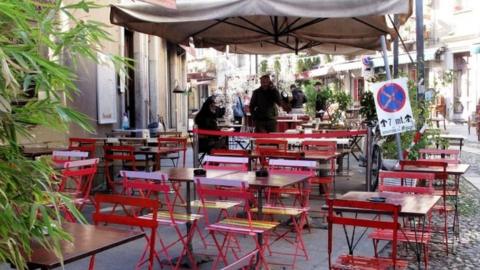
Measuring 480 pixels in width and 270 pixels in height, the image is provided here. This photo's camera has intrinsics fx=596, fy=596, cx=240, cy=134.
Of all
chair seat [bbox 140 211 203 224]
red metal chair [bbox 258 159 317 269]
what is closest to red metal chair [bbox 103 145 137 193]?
red metal chair [bbox 258 159 317 269]

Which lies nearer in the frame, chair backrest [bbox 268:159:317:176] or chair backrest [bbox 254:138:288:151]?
chair backrest [bbox 268:159:317:176]

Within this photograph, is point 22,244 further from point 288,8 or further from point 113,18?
point 113,18

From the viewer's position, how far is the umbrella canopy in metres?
6.91

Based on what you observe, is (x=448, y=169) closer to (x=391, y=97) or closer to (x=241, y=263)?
(x=391, y=97)

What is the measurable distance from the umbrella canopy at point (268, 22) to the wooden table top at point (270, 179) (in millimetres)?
2020

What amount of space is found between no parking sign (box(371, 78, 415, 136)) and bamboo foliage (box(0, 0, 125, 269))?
6.45 m

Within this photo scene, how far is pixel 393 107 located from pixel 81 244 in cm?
642

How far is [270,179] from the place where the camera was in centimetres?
556

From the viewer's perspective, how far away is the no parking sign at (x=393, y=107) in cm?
859

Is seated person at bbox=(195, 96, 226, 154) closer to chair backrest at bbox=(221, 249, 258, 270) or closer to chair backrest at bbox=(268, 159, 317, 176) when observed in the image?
chair backrest at bbox=(268, 159, 317, 176)

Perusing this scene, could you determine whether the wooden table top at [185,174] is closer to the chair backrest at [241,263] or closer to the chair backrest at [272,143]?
the chair backrest at [241,263]

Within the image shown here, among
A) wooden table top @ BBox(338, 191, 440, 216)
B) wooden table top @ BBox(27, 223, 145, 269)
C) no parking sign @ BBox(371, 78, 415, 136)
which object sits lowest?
wooden table top @ BBox(338, 191, 440, 216)

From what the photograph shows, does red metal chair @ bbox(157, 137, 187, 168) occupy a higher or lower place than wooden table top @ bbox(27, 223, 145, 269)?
higher

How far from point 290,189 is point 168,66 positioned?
12.6 meters
